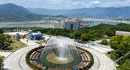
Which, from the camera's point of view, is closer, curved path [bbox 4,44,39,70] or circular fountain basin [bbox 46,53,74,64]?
curved path [bbox 4,44,39,70]

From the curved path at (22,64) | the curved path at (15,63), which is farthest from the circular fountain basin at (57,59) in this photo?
the curved path at (15,63)

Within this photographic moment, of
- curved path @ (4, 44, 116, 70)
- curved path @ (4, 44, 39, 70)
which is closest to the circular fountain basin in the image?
curved path @ (4, 44, 116, 70)

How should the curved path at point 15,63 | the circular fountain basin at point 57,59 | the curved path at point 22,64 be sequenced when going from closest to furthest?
the curved path at point 15,63
the curved path at point 22,64
the circular fountain basin at point 57,59

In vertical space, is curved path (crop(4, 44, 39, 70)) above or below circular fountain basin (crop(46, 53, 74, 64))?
above

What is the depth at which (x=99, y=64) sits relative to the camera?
22.7m

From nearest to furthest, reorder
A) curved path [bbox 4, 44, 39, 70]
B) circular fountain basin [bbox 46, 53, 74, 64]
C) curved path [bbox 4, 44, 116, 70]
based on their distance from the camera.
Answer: curved path [bbox 4, 44, 39, 70] → curved path [bbox 4, 44, 116, 70] → circular fountain basin [bbox 46, 53, 74, 64]

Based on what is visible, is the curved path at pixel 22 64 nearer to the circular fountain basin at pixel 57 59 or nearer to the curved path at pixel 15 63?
the curved path at pixel 15 63

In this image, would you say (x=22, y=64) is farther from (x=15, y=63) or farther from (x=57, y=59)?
(x=57, y=59)

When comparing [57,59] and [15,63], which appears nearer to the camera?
[15,63]

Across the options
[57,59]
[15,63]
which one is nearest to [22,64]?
[15,63]

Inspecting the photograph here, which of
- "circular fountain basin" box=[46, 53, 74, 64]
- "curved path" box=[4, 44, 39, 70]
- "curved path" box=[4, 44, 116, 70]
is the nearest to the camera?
"curved path" box=[4, 44, 39, 70]

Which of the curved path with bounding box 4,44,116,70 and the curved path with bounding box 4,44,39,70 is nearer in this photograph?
the curved path with bounding box 4,44,39,70

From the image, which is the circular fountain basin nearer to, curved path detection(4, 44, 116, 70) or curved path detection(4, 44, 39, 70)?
curved path detection(4, 44, 116, 70)

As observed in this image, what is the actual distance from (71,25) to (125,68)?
90.9 meters
